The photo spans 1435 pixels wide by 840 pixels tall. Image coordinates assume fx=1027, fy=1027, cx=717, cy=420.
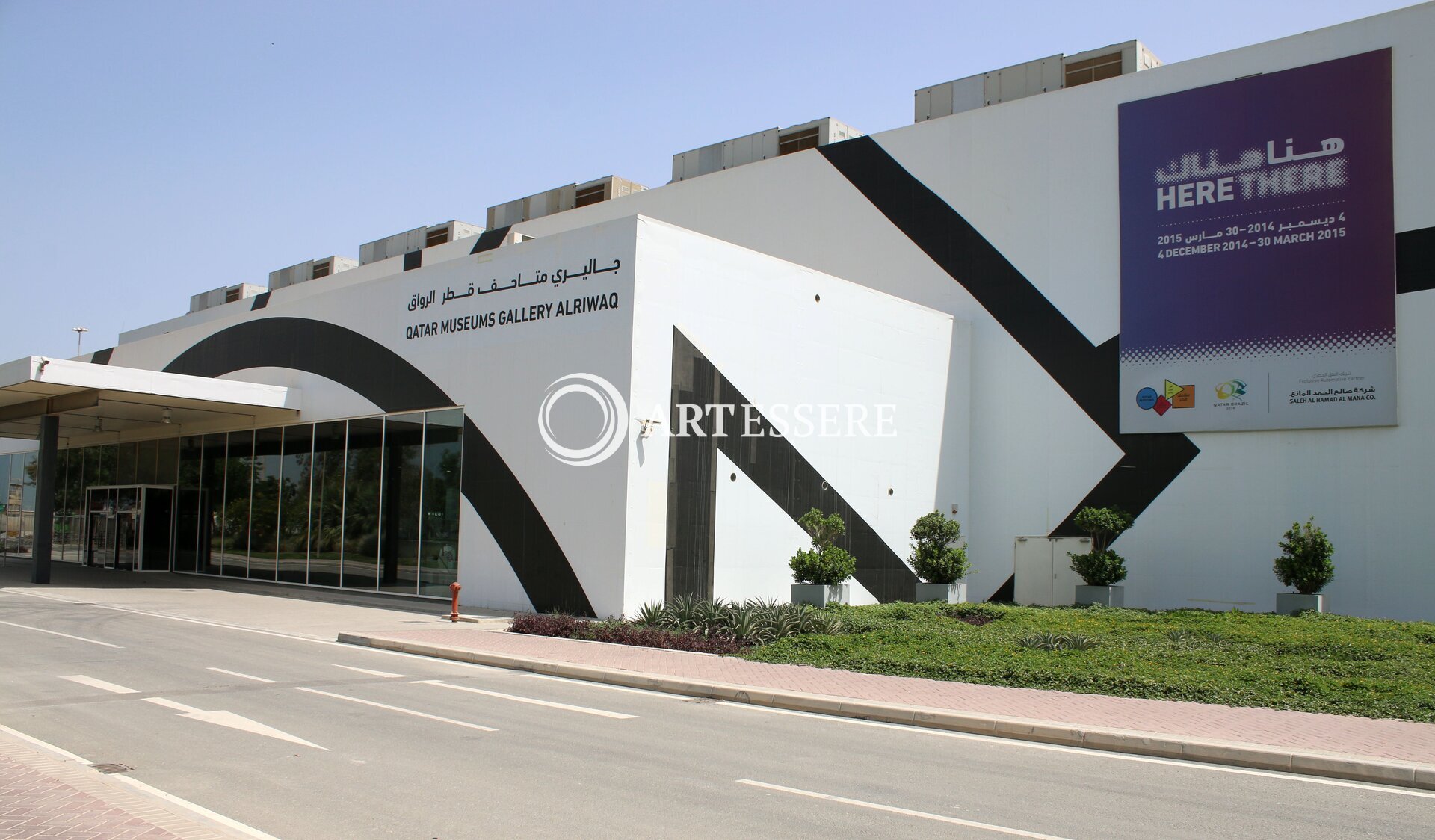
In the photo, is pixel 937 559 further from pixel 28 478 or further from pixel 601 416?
pixel 28 478

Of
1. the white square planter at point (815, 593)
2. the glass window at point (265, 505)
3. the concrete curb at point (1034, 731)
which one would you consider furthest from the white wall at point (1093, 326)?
the concrete curb at point (1034, 731)

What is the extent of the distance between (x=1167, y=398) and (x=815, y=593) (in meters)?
10.3

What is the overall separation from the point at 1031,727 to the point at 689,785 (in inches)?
156

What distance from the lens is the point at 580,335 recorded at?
797 inches

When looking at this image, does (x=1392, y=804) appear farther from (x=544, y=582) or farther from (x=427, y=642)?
(x=544, y=582)

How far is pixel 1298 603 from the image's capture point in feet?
68.9

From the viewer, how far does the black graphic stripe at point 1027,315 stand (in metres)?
24.5

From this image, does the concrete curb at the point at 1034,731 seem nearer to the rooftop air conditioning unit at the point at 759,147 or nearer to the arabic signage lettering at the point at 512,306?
the arabic signage lettering at the point at 512,306

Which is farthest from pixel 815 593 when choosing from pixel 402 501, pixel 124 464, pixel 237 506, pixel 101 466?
pixel 101 466

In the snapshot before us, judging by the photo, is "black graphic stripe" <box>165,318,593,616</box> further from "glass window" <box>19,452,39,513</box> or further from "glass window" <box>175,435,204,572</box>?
"glass window" <box>19,452,39,513</box>

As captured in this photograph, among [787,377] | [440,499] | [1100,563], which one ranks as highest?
[787,377]

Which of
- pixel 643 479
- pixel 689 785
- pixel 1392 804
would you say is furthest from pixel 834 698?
pixel 643 479

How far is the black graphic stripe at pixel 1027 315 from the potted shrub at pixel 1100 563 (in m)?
1.40

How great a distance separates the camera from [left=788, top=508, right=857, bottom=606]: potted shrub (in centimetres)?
2048
